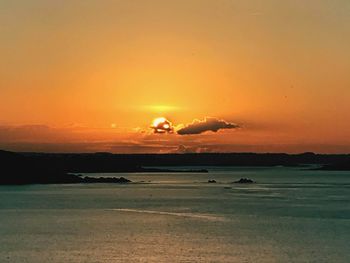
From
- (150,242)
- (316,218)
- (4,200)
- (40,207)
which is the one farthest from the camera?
(4,200)

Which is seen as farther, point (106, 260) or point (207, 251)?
point (207, 251)

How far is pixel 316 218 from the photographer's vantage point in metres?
60.7

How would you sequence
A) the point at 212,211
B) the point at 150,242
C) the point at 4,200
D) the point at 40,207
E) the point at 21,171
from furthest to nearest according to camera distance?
the point at 21,171
the point at 4,200
the point at 40,207
the point at 212,211
the point at 150,242

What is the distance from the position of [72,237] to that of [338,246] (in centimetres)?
1599

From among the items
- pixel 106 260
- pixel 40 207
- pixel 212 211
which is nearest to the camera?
pixel 106 260

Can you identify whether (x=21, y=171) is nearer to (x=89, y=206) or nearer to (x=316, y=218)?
(x=89, y=206)

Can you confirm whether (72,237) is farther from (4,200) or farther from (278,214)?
(4,200)

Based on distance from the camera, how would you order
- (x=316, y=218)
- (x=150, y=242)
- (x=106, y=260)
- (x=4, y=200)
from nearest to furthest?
(x=106, y=260), (x=150, y=242), (x=316, y=218), (x=4, y=200)

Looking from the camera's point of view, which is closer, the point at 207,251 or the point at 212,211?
the point at 207,251

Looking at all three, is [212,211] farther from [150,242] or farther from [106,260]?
[106,260]

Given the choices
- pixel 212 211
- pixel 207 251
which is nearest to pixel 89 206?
pixel 212 211

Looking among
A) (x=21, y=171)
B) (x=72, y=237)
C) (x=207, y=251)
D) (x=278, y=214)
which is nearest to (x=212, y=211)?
(x=278, y=214)

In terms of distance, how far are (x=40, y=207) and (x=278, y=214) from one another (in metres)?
24.2

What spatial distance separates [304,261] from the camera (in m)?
36.7
